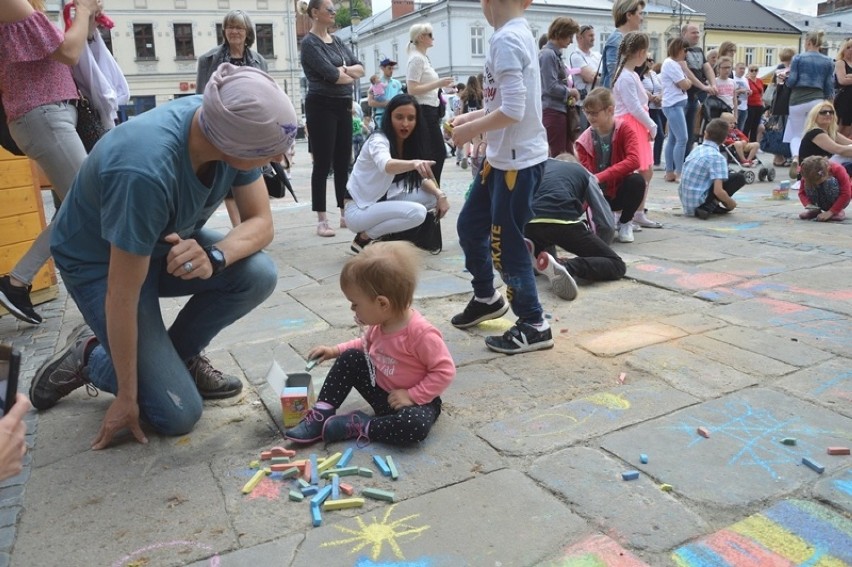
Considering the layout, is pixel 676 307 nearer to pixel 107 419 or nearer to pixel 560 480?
pixel 560 480

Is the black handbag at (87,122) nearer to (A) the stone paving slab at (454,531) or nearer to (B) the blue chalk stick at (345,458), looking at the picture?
(B) the blue chalk stick at (345,458)

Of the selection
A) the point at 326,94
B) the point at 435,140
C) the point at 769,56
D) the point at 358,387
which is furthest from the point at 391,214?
the point at 769,56

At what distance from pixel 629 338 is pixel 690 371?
0.49 meters

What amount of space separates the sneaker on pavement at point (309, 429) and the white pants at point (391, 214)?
269cm

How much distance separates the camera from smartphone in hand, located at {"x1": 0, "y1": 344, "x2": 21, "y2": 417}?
1.38 metres

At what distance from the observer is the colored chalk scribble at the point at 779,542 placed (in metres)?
1.69

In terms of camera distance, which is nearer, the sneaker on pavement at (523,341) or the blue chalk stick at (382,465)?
the blue chalk stick at (382,465)

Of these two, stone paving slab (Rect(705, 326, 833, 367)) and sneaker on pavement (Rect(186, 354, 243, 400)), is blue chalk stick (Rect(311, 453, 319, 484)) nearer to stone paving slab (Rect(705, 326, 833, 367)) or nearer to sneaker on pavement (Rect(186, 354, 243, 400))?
sneaker on pavement (Rect(186, 354, 243, 400))

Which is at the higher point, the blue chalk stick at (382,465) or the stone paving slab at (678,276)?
the stone paving slab at (678,276)

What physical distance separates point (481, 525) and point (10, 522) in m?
1.36

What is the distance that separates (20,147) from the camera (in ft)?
11.9

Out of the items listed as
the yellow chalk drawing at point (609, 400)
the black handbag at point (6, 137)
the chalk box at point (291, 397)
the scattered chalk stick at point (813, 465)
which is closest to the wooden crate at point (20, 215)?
the black handbag at point (6, 137)

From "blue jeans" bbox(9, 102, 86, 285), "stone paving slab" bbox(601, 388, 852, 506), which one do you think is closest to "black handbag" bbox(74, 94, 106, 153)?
"blue jeans" bbox(9, 102, 86, 285)

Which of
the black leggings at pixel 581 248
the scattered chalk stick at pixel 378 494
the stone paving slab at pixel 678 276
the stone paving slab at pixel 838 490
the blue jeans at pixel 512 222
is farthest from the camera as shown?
the black leggings at pixel 581 248
